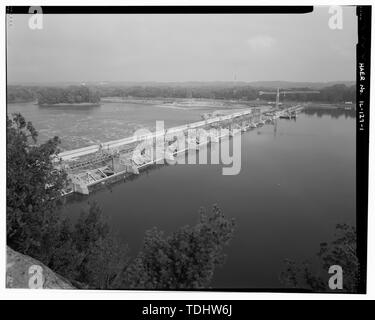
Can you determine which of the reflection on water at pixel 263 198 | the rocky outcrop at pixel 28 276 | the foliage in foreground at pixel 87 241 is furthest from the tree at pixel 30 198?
the reflection on water at pixel 263 198

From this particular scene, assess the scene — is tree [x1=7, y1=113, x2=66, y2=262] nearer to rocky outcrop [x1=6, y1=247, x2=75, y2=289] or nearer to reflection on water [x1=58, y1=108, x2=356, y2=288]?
rocky outcrop [x1=6, y1=247, x2=75, y2=289]

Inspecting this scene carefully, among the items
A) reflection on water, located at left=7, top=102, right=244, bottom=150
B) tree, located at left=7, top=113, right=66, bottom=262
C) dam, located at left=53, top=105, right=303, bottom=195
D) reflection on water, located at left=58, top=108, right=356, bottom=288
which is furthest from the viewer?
dam, located at left=53, top=105, right=303, bottom=195

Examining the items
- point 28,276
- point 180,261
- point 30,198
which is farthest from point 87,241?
point 180,261

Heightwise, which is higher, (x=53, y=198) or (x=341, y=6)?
(x=341, y=6)

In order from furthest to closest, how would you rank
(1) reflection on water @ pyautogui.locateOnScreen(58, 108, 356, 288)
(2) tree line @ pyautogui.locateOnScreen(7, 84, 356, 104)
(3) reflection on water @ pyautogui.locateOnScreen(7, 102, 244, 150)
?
(3) reflection on water @ pyautogui.locateOnScreen(7, 102, 244, 150)
(1) reflection on water @ pyautogui.locateOnScreen(58, 108, 356, 288)
(2) tree line @ pyautogui.locateOnScreen(7, 84, 356, 104)

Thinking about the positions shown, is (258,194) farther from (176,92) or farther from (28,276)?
(28,276)

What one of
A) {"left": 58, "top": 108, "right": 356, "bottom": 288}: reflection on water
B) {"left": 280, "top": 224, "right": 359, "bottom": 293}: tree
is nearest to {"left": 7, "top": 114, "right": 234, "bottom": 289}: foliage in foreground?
{"left": 280, "top": 224, "right": 359, "bottom": 293}: tree
